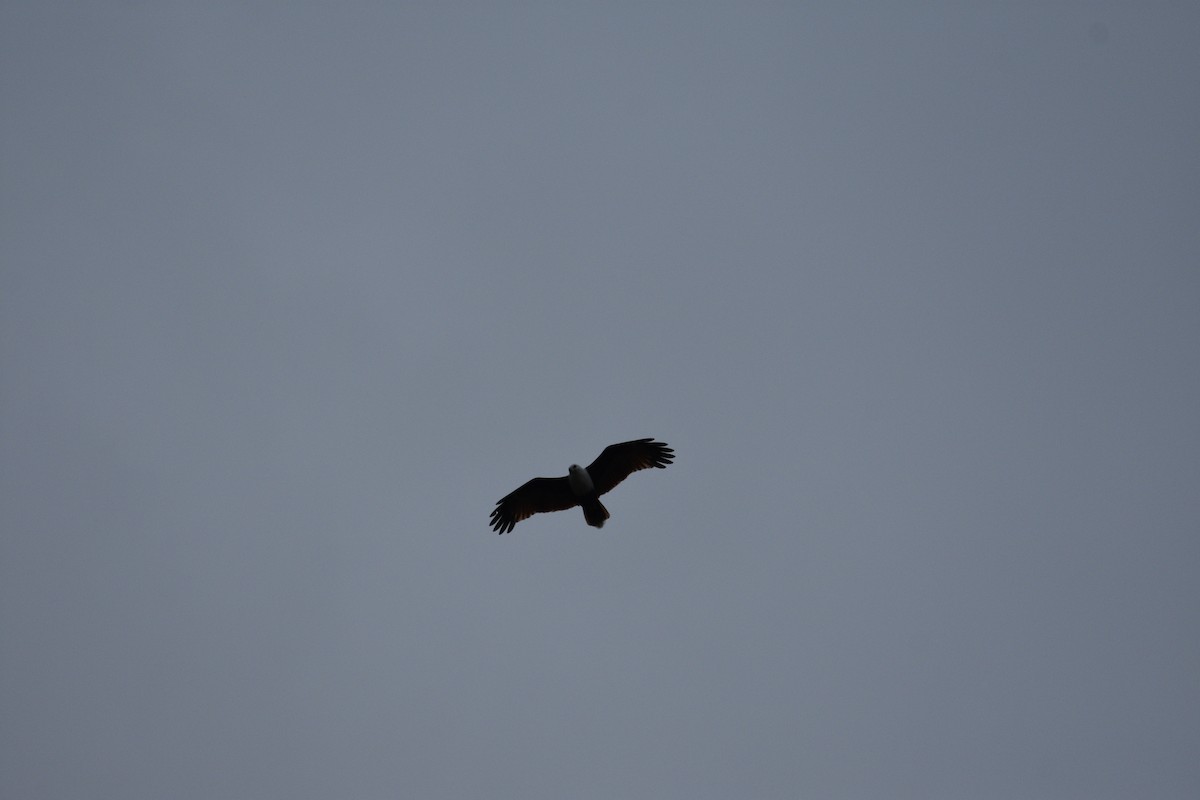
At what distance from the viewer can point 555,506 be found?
21.8m

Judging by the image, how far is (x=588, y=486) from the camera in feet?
67.6

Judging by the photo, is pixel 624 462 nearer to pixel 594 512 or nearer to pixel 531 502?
pixel 594 512

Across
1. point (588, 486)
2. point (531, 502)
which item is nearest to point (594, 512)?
point (588, 486)

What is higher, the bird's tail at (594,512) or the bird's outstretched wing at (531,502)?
the bird's outstretched wing at (531,502)

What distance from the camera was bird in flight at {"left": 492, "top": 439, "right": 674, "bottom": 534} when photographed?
20812 mm

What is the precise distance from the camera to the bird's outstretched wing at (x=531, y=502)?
2136 centimetres

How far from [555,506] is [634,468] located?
2253 mm

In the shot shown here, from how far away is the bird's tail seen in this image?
20891mm

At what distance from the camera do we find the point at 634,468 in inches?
837

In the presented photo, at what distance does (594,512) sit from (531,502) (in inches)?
68.1

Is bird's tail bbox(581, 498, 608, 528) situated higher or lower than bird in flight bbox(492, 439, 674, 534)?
lower

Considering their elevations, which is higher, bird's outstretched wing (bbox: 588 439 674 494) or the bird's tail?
bird's outstretched wing (bbox: 588 439 674 494)

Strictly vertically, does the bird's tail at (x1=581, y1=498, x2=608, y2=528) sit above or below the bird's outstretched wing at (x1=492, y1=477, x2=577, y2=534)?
below

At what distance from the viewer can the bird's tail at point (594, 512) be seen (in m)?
20.9
